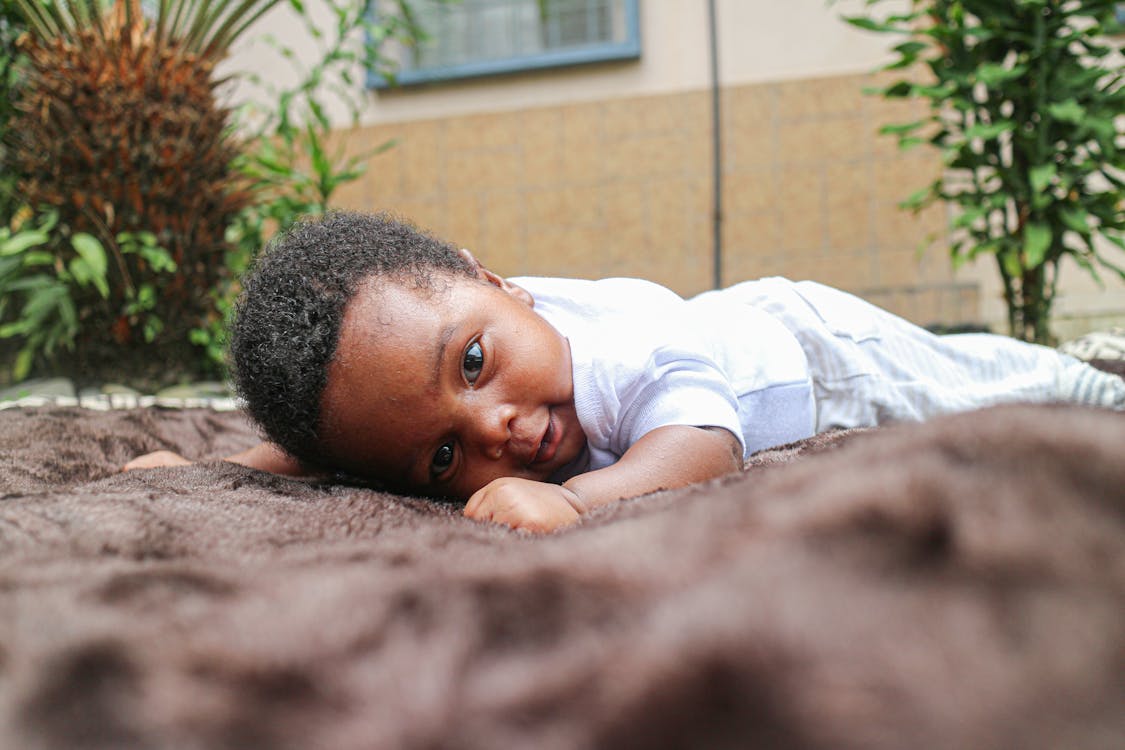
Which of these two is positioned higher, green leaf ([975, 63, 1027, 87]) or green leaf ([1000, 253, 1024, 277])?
green leaf ([975, 63, 1027, 87])

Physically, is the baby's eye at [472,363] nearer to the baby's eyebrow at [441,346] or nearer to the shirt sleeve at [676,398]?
the baby's eyebrow at [441,346]

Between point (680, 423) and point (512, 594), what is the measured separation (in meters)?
0.50

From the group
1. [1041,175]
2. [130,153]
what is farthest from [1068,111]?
[130,153]

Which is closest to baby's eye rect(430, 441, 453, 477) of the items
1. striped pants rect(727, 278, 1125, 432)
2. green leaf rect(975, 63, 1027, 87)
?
striped pants rect(727, 278, 1125, 432)

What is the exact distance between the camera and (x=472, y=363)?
Result: 833mm

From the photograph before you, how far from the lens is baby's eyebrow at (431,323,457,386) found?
81 cm

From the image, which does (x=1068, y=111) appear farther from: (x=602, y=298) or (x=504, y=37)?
(x=504, y=37)

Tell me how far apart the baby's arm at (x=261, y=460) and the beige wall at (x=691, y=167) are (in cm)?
211

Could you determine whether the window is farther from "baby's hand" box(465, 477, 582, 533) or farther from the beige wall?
"baby's hand" box(465, 477, 582, 533)

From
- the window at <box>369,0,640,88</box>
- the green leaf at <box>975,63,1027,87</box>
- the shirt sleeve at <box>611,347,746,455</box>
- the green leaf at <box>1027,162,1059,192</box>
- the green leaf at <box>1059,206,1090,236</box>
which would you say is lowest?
the shirt sleeve at <box>611,347,746,455</box>

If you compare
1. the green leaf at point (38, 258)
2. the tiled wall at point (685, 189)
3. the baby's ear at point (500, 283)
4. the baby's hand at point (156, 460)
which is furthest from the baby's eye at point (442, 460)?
the tiled wall at point (685, 189)

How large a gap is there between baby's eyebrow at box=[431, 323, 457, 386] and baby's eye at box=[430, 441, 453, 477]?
0.07 m

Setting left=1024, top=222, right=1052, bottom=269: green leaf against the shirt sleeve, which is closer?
the shirt sleeve

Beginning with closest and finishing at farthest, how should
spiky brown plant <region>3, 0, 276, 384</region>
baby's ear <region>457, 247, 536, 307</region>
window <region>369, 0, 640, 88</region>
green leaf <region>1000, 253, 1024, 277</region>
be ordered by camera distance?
baby's ear <region>457, 247, 536, 307</region> → spiky brown plant <region>3, 0, 276, 384</region> → green leaf <region>1000, 253, 1024, 277</region> → window <region>369, 0, 640, 88</region>
